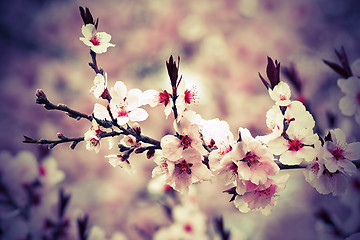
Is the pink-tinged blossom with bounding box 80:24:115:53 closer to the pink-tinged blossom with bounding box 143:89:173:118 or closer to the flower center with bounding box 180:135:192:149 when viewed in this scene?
the pink-tinged blossom with bounding box 143:89:173:118

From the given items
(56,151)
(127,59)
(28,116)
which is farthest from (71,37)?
(56,151)

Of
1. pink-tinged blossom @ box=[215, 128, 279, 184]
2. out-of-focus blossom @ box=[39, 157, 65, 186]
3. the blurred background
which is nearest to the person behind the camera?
pink-tinged blossom @ box=[215, 128, 279, 184]

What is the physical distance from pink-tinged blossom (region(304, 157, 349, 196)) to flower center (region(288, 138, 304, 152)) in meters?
0.04

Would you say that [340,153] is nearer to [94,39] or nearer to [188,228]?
[94,39]

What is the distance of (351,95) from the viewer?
0.60 m

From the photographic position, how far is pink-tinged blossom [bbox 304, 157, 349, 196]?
18.6 inches

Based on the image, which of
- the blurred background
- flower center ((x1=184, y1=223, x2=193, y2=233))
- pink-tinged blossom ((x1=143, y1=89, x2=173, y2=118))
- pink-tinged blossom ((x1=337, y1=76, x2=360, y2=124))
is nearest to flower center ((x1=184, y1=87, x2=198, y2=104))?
pink-tinged blossom ((x1=143, y1=89, x2=173, y2=118))

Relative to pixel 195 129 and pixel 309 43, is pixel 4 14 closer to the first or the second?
pixel 195 129

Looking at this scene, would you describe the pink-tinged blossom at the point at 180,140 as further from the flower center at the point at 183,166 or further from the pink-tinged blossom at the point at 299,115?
the pink-tinged blossom at the point at 299,115

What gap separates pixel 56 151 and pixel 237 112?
4.88 ft

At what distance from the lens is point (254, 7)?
8.05 ft

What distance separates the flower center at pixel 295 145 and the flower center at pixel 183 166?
18 centimetres

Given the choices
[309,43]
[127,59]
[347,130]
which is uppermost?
[127,59]

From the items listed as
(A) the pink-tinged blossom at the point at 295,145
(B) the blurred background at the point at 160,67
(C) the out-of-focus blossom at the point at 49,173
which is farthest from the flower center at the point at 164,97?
(B) the blurred background at the point at 160,67
